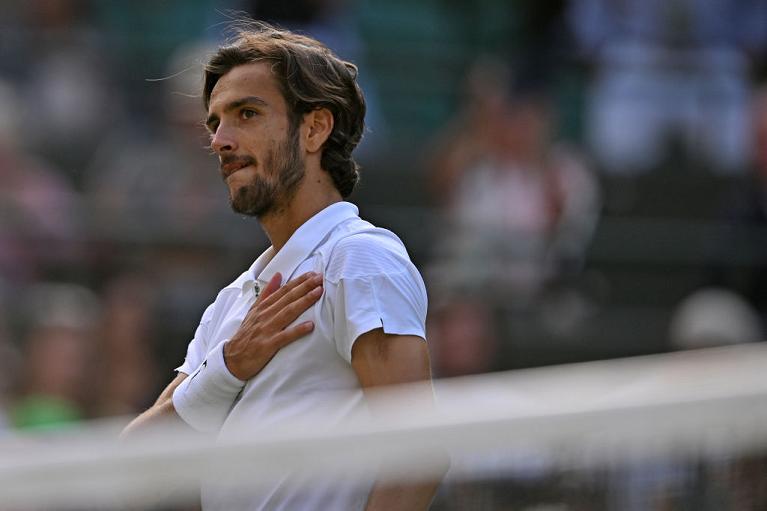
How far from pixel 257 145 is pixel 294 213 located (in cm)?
17

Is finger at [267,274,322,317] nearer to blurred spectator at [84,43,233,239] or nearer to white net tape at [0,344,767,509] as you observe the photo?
white net tape at [0,344,767,509]

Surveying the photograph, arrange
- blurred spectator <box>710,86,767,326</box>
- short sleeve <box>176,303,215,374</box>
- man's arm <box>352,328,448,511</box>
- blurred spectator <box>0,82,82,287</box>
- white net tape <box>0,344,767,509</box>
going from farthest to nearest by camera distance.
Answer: blurred spectator <box>710,86,767,326</box>, blurred spectator <box>0,82,82,287</box>, short sleeve <box>176,303,215,374</box>, man's arm <box>352,328,448,511</box>, white net tape <box>0,344,767,509</box>

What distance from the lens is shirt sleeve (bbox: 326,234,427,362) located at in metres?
2.94

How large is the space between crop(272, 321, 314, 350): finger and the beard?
0.33 meters

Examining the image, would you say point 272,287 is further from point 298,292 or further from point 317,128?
point 317,128

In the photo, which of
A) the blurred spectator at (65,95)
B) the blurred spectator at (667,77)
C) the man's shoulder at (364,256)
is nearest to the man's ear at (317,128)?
the man's shoulder at (364,256)

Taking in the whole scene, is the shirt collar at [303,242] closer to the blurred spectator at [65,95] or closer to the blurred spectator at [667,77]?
the blurred spectator at [65,95]

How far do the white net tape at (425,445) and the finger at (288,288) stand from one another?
822 mm

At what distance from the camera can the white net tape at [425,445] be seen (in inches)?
74.2

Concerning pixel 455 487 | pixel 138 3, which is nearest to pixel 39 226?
pixel 138 3

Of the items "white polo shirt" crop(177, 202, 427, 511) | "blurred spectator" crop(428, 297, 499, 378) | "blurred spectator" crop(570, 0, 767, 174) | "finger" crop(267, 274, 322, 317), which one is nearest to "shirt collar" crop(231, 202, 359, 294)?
"white polo shirt" crop(177, 202, 427, 511)

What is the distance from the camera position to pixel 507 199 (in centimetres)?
887

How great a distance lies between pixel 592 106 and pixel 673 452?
8.14 m

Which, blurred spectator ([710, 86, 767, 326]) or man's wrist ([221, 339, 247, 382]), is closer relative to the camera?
man's wrist ([221, 339, 247, 382])
